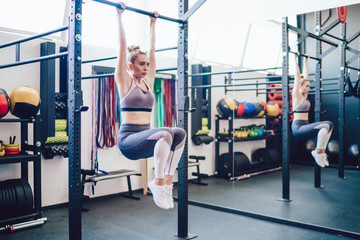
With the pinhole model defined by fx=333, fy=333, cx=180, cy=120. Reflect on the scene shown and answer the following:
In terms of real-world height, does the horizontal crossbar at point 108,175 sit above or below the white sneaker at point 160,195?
below

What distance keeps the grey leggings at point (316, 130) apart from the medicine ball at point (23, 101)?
137 inches

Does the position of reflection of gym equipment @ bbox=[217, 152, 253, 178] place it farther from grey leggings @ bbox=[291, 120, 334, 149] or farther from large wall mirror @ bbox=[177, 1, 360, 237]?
grey leggings @ bbox=[291, 120, 334, 149]

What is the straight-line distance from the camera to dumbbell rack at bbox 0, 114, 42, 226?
356 cm

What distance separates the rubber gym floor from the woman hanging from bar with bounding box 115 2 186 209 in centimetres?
123

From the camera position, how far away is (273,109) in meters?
7.36

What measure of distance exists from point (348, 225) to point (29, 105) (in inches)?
143

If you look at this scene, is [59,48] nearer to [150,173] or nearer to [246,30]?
[150,173]

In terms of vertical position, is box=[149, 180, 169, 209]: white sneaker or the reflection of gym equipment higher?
box=[149, 180, 169, 209]: white sneaker

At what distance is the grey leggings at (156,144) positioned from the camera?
2.27 m

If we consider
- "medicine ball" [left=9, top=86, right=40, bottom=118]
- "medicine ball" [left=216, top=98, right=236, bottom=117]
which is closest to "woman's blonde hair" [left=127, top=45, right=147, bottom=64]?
"medicine ball" [left=9, top=86, right=40, bottom=118]

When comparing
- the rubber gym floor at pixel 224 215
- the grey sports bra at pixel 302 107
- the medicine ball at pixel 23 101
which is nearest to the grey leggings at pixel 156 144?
the rubber gym floor at pixel 224 215

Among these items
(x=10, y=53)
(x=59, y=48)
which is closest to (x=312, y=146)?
(x=59, y=48)

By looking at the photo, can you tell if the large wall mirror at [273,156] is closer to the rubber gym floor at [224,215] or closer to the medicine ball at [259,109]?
the rubber gym floor at [224,215]

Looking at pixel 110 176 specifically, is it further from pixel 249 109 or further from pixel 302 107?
pixel 249 109
